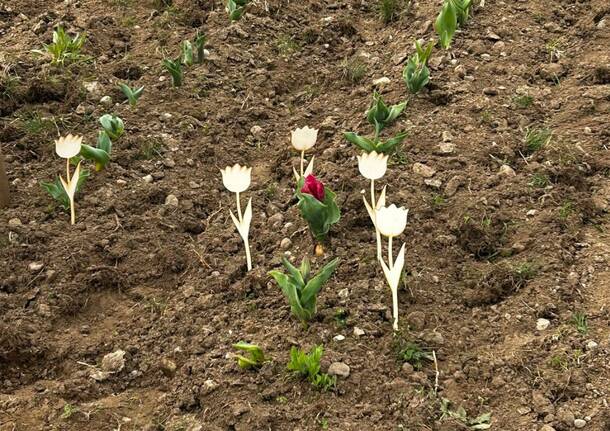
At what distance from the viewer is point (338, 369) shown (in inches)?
104

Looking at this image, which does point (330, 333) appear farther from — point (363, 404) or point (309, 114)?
point (309, 114)

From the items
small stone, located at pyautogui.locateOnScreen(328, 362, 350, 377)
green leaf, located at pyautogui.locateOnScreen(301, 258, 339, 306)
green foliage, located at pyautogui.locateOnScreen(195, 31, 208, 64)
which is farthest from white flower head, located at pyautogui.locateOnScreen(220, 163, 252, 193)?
green foliage, located at pyautogui.locateOnScreen(195, 31, 208, 64)

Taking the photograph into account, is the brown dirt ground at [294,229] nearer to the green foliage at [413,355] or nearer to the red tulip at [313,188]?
the green foliage at [413,355]

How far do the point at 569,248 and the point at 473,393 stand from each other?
2.52 ft

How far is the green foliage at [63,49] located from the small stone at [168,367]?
209cm

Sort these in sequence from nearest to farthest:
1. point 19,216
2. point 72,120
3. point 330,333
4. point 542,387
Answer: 1. point 542,387
2. point 330,333
3. point 19,216
4. point 72,120

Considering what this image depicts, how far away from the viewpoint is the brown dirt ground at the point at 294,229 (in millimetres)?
2646

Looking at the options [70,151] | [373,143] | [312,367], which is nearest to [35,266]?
[70,151]

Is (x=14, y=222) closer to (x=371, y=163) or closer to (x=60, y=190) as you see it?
(x=60, y=190)

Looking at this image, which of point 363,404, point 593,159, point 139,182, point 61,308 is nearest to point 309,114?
point 139,182

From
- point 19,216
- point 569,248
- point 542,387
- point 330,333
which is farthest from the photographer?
point 19,216

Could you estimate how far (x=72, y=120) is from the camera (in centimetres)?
405

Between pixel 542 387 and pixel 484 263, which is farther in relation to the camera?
pixel 484 263

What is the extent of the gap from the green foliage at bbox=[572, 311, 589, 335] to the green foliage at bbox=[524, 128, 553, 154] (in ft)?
3.29
